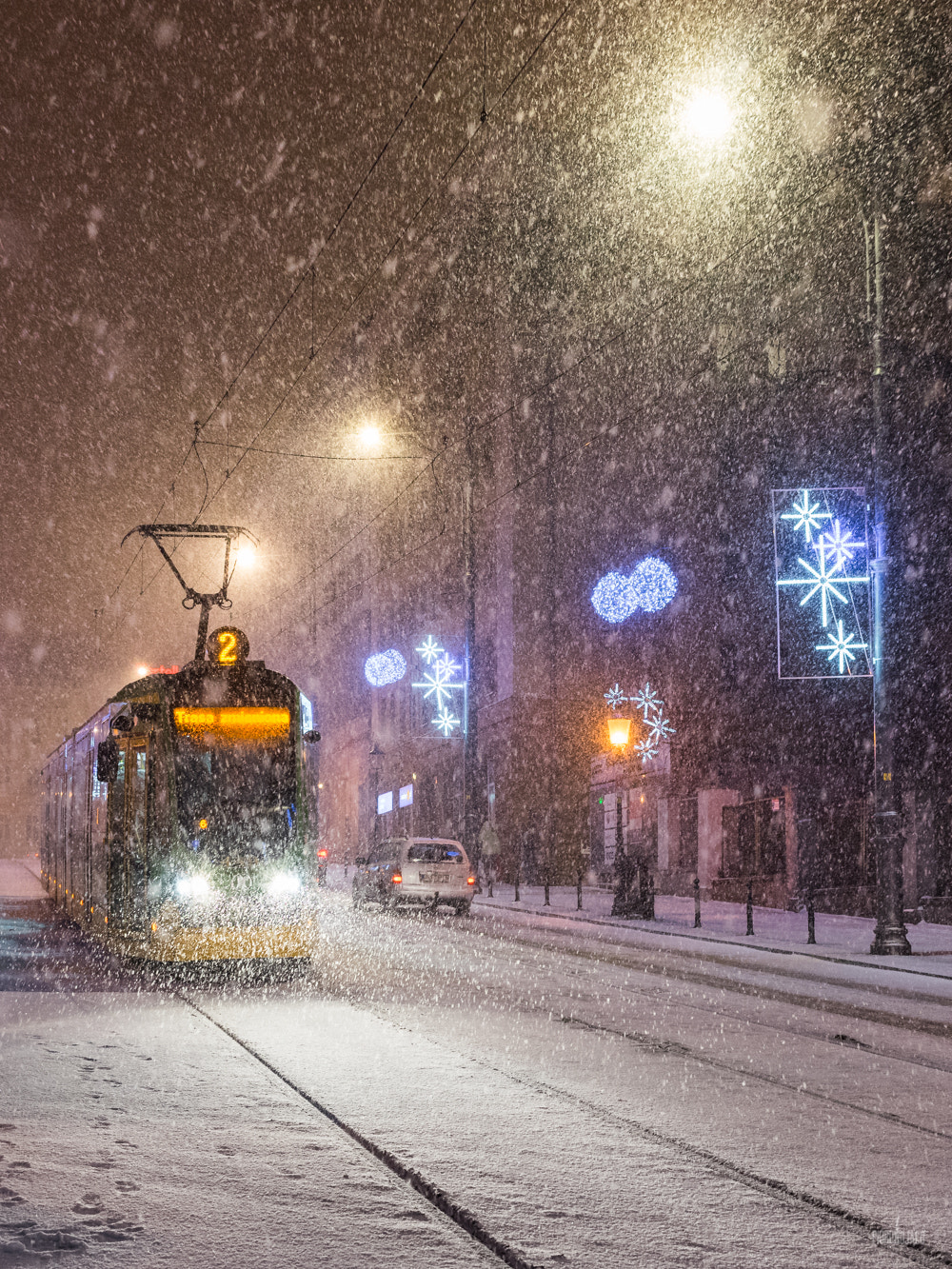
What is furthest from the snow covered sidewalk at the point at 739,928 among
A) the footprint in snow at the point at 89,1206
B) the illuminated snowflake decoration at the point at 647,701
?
the footprint in snow at the point at 89,1206

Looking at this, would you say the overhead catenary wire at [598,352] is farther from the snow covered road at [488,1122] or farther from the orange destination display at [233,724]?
the snow covered road at [488,1122]

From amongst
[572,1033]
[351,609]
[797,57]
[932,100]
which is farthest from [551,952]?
[351,609]

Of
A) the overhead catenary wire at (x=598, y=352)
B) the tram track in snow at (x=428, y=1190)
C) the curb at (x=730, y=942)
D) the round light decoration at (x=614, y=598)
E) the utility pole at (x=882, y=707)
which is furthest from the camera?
the round light decoration at (x=614, y=598)

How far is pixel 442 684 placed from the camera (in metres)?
44.3

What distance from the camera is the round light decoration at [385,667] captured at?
60.5 metres

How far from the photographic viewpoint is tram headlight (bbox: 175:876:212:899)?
569 inches

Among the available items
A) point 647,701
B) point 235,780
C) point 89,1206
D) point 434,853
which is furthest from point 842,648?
point 89,1206

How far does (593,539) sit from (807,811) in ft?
48.4

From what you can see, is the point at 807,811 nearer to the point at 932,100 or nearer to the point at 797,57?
the point at 932,100

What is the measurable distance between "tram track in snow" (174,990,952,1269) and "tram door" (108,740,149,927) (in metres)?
6.54

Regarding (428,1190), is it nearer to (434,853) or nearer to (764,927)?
(764,927)

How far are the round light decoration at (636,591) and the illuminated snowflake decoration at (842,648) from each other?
1181cm

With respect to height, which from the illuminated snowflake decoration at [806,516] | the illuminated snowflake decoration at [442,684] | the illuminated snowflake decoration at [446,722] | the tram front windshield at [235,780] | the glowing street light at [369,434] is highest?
the glowing street light at [369,434]

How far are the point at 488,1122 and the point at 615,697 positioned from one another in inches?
1193
